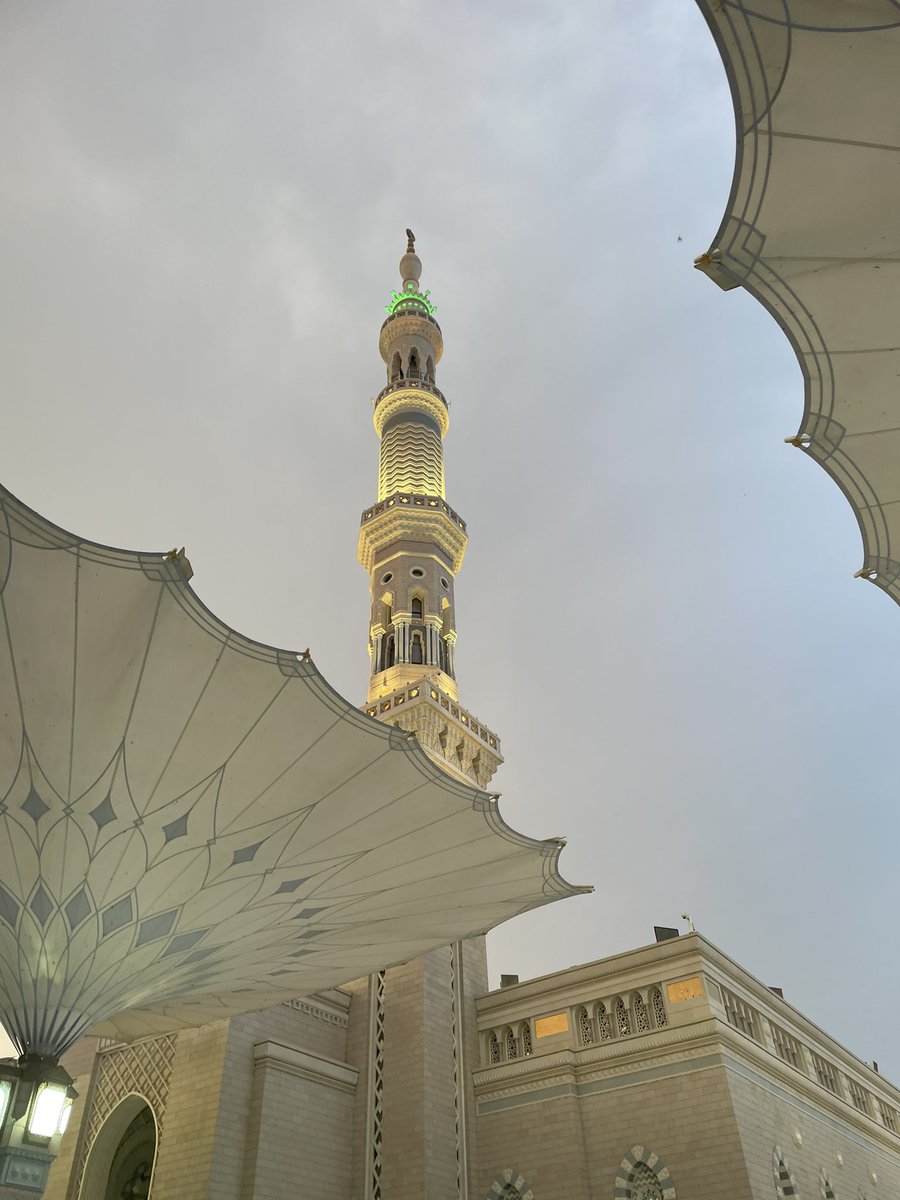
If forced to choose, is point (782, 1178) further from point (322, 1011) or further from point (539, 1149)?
point (322, 1011)

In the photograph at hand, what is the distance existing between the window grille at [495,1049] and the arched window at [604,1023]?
2.33 m

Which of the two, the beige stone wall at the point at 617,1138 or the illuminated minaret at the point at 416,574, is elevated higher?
the illuminated minaret at the point at 416,574

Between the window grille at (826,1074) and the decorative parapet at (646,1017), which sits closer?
the decorative parapet at (646,1017)

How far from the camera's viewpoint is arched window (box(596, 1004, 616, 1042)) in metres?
16.7

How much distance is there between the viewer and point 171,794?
9.47 meters

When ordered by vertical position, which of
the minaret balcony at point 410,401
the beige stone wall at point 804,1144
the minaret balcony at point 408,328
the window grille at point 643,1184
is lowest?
the window grille at point 643,1184

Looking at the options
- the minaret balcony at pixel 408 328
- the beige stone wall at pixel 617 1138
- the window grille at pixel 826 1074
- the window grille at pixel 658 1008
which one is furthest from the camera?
the minaret balcony at pixel 408 328

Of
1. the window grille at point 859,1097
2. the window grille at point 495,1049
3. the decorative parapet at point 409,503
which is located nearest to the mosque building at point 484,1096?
the window grille at point 495,1049

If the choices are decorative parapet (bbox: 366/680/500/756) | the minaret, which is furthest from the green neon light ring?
decorative parapet (bbox: 366/680/500/756)

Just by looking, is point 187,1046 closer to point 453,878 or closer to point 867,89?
point 453,878

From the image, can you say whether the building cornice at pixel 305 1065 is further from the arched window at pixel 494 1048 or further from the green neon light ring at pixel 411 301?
the green neon light ring at pixel 411 301

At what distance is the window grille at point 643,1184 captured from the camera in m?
14.8

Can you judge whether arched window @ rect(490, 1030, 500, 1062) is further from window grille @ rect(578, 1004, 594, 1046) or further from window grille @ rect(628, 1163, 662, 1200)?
window grille @ rect(628, 1163, 662, 1200)

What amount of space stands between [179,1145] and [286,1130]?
5.60ft
